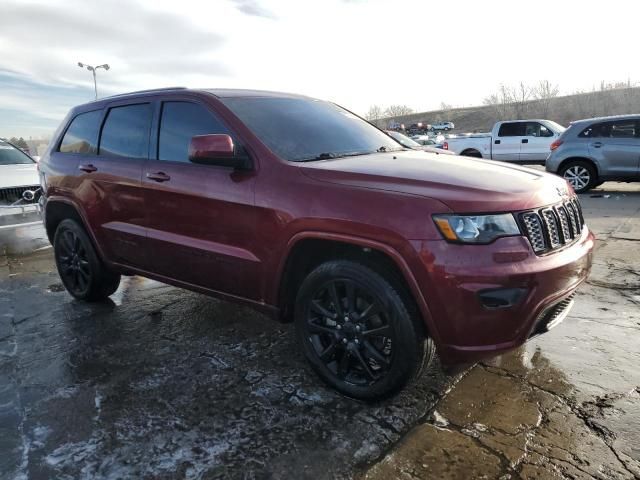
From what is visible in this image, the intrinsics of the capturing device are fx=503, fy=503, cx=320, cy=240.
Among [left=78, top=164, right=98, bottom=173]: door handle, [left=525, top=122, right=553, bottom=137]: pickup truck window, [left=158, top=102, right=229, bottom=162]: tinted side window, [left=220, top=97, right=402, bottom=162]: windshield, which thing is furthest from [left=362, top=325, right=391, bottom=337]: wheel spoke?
[left=525, top=122, right=553, bottom=137]: pickup truck window

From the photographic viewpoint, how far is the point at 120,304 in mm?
4738

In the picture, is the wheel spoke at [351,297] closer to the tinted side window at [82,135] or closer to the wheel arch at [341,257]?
the wheel arch at [341,257]

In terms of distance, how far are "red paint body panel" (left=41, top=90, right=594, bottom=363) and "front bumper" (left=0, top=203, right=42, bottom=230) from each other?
12.0 feet

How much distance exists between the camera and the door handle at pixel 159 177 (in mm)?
3496

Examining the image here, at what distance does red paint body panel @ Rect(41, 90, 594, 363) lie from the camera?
7.77 feet

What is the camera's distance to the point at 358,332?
8.98 ft

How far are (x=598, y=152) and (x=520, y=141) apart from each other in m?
5.30

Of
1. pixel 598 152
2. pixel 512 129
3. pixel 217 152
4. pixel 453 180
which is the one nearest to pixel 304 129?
pixel 217 152

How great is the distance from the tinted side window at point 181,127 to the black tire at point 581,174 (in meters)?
9.53

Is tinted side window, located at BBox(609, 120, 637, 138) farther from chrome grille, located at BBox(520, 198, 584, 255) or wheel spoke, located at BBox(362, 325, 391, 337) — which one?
wheel spoke, located at BBox(362, 325, 391, 337)

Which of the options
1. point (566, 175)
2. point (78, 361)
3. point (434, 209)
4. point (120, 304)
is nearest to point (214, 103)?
point (434, 209)

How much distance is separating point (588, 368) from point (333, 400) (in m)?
1.61

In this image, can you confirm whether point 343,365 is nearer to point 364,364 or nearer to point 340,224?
point 364,364

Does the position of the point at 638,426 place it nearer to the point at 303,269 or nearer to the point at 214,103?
the point at 303,269
